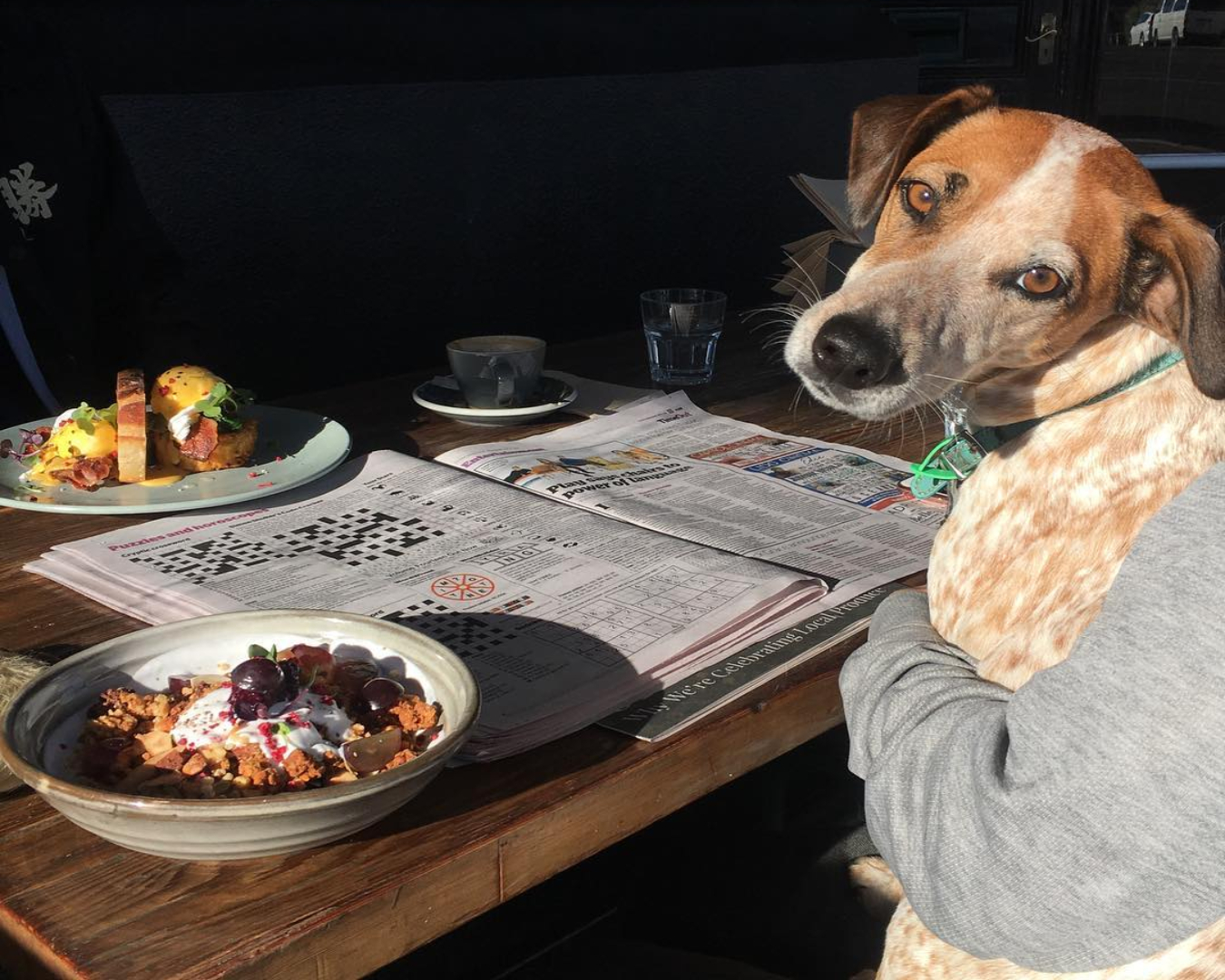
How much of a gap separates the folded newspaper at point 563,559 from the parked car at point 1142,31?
211 inches

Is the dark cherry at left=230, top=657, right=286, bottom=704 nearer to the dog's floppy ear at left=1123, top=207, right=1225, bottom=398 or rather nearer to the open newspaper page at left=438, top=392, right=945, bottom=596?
the open newspaper page at left=438, top=392, right=945, bottom=596

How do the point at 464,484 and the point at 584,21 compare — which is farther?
the point at 584,21

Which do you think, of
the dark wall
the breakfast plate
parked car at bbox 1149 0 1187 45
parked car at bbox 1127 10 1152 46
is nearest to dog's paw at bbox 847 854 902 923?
the breakfast plate

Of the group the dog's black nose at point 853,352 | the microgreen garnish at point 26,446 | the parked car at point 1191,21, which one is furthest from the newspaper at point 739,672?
the parked car at point 1191,21

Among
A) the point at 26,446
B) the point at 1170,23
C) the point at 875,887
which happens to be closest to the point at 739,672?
the point at 875,887

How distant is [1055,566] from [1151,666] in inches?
17.4

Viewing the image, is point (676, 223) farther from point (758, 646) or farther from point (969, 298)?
point (758, 646)

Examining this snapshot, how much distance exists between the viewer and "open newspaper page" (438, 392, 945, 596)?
135 cm

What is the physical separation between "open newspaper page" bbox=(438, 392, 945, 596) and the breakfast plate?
17cm

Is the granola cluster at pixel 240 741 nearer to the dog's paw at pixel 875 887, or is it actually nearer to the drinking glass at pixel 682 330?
the dog's paw at pixel 875 887

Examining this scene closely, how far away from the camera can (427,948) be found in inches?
74.8

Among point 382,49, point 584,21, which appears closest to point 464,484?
point 382,49

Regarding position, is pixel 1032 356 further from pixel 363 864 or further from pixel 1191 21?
pixel 1191 21

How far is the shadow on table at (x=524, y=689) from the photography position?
0.90 metres
